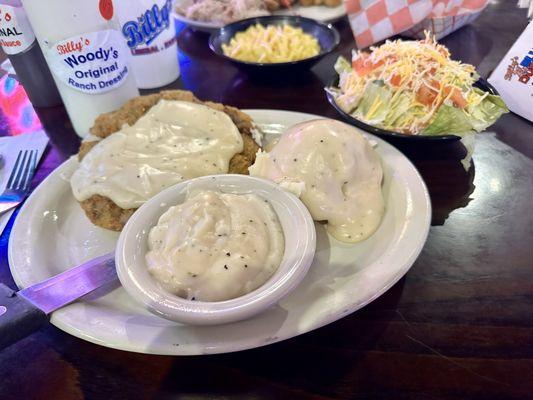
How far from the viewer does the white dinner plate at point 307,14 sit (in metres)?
3.07

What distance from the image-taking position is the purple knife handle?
109 centimetres

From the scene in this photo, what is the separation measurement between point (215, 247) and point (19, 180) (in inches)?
47.8

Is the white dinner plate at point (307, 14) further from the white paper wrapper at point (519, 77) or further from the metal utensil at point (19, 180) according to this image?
the metal utensil at point (19, 180)

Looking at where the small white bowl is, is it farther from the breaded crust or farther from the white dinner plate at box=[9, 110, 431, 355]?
the breaded crust

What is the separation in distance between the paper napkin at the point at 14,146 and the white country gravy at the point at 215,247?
1095 mm

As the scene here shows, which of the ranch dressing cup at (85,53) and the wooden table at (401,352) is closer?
the wooden table at (401,352)

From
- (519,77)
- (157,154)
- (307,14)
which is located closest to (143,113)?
(157,154)

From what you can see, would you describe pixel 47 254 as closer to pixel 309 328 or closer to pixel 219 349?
pixel 219 349

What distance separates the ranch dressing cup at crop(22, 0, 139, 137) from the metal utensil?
295 mm

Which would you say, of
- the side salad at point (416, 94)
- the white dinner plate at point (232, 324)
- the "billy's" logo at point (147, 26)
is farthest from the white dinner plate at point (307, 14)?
the white dinner plate at point (232, 324)

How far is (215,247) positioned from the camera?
1189mm

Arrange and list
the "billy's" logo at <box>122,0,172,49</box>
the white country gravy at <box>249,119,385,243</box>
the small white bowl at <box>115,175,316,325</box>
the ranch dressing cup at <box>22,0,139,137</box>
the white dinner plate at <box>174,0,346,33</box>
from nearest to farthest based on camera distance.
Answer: the small white bowl at <box>115,175,316,325</box>
the white country gravy at <box>249,119,385,243</box>
the ranch dressing cup at <box>22,0,139,137</box>
the "billy's" logo at <box>122,0,172,49</box>
the white dinner plate at <box>174,0,346,33</box>

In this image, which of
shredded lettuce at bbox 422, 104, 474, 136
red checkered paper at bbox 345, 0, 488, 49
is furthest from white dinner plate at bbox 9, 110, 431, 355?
red checkered paper at bbox 345, 0, 488, 49

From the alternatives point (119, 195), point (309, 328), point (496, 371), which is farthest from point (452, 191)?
point (119, 195)
